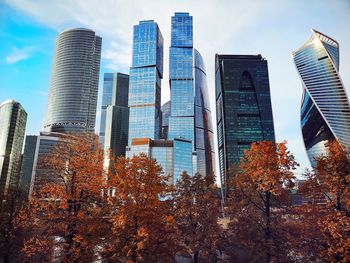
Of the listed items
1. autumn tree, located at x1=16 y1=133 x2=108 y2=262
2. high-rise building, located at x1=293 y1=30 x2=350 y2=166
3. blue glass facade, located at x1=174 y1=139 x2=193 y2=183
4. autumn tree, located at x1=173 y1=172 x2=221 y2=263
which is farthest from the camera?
blue glass facade, located at x1=174 y1=139 x2=193 y2=183

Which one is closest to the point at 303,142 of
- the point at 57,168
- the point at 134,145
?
the point at 134,145

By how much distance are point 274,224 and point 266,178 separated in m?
3.78

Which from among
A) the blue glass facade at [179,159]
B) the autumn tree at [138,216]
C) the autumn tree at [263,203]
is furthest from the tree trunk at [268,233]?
the blue glass facade at [179,159]

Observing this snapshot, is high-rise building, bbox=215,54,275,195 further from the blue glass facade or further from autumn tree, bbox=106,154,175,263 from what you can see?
autumn tree, bbox=106,154,175,263

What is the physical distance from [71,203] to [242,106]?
179m

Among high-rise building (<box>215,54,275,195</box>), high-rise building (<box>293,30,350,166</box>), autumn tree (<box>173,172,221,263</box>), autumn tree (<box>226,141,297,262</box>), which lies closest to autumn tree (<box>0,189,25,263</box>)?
autumn tree (<box>173,172,221,263</box>)

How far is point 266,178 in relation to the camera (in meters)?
19.8

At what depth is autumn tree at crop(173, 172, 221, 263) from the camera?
74.6ft

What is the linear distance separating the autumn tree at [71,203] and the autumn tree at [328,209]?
14.5m

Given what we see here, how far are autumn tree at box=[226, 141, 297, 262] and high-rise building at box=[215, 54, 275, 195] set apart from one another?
157080 millimetres

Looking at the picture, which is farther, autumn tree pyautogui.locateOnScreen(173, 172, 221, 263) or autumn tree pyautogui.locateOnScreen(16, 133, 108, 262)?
autumn tree pyautogui.locateOnScreen(173, 172, 221, 263)

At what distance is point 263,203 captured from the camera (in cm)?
2295

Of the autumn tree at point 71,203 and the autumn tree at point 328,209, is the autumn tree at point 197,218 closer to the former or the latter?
the autumn tree at point 328,209

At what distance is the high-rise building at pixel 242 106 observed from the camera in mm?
181750
